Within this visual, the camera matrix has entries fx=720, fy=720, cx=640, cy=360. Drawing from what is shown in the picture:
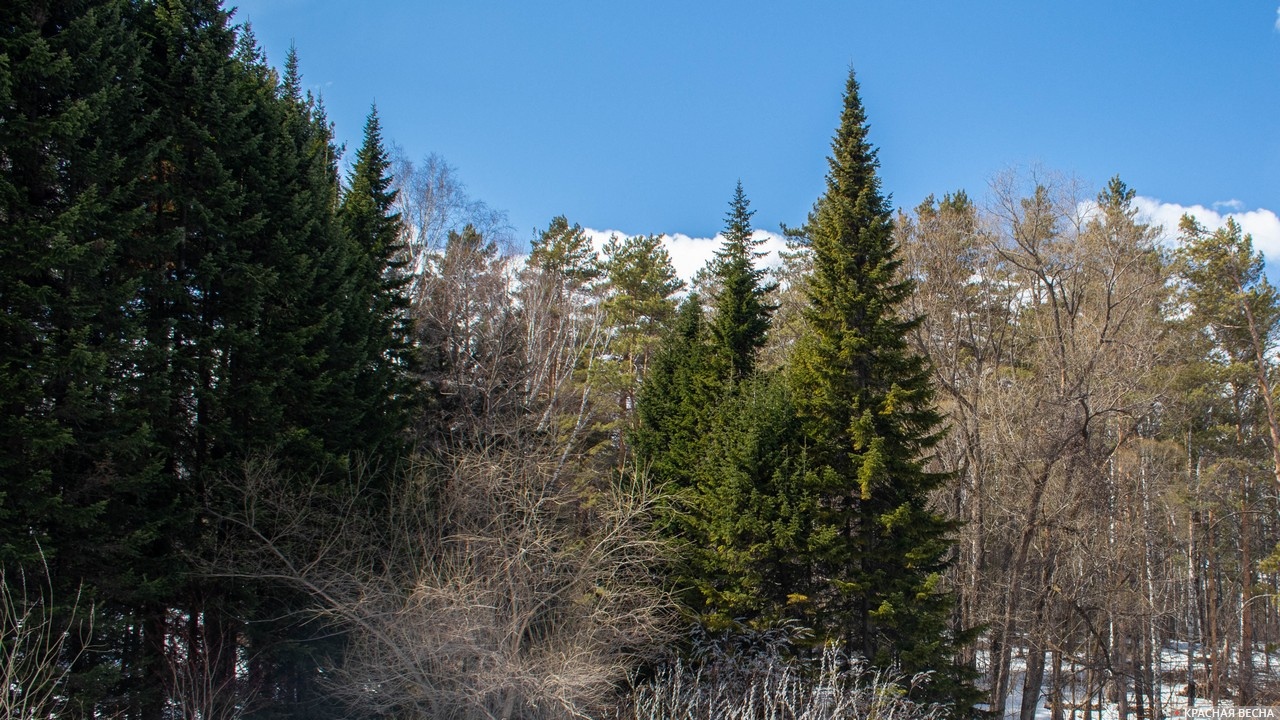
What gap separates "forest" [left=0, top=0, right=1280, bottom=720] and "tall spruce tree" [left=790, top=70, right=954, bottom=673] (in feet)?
0.27

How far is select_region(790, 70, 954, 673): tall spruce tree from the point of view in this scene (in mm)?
14328

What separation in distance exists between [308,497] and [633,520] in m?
6.79

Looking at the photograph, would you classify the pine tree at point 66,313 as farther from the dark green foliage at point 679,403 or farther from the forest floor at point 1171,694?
the forest floor at point 1171,694

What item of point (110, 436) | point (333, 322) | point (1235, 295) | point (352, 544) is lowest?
point (352, 544)

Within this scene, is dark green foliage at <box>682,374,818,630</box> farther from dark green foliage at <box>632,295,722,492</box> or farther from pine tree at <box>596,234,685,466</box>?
pine tree at <box>596,234,685,466</box>

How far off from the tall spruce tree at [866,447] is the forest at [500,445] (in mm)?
82

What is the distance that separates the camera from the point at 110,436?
33.0 ft

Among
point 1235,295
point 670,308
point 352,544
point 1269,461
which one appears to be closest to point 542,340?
point 670,308

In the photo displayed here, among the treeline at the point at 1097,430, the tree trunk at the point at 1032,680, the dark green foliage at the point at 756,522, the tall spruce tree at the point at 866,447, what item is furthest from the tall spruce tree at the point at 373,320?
the tree trunk at the point at 1032,680

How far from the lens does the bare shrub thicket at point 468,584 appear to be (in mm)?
11727

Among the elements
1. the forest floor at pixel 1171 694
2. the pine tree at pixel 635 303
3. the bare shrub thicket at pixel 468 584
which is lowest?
the forest floor at pixel 1171 694

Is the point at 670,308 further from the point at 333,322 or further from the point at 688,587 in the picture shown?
the point at 333,322

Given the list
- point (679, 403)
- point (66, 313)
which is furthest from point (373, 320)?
point (679, 403)

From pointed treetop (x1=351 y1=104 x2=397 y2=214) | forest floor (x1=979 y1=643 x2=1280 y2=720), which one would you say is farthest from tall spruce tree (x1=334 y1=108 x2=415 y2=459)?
forest floor (x1=979 y1=643 x2=1280 y2=720)
